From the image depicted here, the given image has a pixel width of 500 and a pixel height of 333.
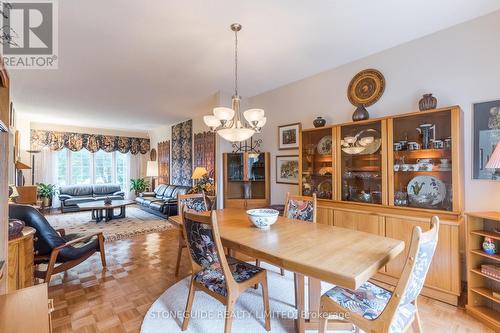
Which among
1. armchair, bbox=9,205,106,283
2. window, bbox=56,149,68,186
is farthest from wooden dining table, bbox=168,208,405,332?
window, bbox=56,149,68,186

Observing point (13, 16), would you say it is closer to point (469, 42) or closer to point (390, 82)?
point (390, 82)

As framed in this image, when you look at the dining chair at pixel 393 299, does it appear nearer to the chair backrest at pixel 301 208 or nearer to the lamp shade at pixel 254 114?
the chair backrest at pixel 301 208

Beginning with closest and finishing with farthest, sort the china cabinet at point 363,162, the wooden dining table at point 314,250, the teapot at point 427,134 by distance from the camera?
the wooden dining table at point 314,250, the teapot at point 427,134, the china cabinet at point 363,162

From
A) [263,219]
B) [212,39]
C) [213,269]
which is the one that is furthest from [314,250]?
[212,39]

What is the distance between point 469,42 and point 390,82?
722mm

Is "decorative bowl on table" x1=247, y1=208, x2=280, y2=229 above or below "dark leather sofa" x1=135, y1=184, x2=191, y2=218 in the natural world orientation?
above

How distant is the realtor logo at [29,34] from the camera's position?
205 cm

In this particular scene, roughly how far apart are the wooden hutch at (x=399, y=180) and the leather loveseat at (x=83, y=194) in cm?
620

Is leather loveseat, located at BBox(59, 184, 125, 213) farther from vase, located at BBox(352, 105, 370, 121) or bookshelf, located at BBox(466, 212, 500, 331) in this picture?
bookshelf, located at BBox(466, 212, 500, 331)

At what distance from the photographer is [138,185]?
8328 mm

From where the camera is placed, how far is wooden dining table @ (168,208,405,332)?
1.23m

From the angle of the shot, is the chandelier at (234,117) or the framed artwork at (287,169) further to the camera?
the framed artwork at (287,169)

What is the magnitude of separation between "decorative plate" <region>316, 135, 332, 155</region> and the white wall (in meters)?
0.35

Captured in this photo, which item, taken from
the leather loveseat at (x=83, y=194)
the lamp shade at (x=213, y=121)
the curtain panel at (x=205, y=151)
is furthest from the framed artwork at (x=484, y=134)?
the leather loveseat at (x=83, y=194)
